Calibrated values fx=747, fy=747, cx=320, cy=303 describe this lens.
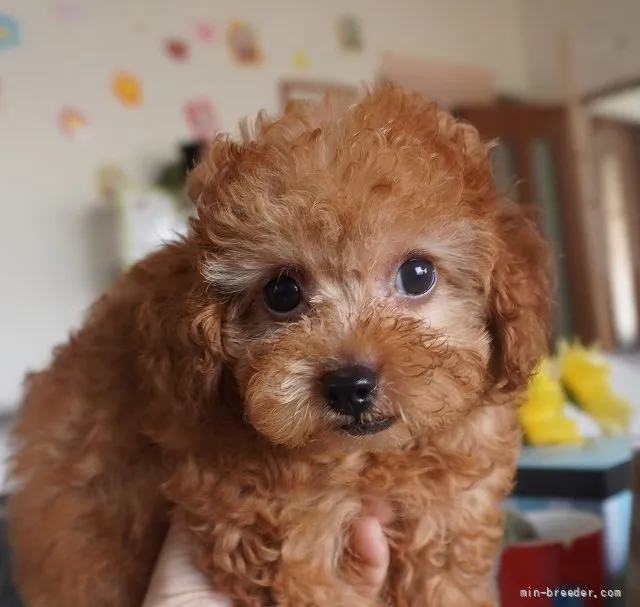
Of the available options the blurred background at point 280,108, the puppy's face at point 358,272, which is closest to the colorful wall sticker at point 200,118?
the blurred background at point 280,108

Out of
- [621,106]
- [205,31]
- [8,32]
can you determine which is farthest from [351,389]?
[621,106]

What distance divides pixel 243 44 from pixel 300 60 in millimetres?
509

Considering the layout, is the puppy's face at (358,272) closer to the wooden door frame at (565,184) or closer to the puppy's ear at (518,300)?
the puppy's ear at (518,300)

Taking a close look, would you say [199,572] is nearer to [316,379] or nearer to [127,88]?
[316,379]

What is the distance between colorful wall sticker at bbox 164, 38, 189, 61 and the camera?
5.19 metres

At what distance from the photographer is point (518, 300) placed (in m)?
1.40

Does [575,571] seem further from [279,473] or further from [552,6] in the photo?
[552,6]

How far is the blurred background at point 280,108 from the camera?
441cm

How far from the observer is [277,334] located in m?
1.33

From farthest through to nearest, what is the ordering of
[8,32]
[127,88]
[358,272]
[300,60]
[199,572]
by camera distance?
[300,60], [127,88], [8,32], [199,572], [358,272]

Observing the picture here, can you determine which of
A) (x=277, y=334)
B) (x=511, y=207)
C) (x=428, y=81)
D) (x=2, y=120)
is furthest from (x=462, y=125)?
(x=428, y=81)

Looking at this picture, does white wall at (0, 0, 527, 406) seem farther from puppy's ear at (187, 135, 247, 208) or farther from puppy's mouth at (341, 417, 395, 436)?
puppy's mouth at (341, 417, 395, 436)

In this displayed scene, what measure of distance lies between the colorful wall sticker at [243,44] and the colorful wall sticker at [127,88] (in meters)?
0.87

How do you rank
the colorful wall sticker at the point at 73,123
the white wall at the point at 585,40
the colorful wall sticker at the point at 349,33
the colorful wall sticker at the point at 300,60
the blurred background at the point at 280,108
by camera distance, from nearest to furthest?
the blurred background at the point at 280,108 → the colorful wall sticker at the point at 73,123 → the colorful wall sticker at the point at 300,60 → the colorful wall sticker at the point at 349,33 → the white wall at the point at 585,40
